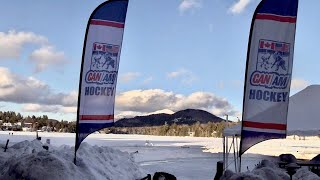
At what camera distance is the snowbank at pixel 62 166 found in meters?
10.5

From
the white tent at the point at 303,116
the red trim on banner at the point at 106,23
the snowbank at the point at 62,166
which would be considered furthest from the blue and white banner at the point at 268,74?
the white tent at the point at 303,116

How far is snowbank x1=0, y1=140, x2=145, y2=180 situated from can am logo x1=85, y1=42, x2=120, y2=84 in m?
2.38

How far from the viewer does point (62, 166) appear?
10859 mm

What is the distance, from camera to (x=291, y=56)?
1066cm

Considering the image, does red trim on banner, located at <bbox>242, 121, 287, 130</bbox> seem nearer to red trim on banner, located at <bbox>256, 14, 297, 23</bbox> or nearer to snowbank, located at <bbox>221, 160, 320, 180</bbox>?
snowbank, located at <bbox>221, 160, 320, 180</bbox>

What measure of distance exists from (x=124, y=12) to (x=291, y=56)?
5138 mm

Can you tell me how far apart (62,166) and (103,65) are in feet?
9.91

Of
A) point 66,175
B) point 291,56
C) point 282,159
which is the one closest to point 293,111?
point 282,159

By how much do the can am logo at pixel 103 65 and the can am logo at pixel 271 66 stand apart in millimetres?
4051

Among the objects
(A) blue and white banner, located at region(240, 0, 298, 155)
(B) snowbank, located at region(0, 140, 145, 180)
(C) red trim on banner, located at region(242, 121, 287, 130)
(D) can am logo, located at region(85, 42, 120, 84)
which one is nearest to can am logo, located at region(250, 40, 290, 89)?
(A) blue and white banner, located at region(240, 0, 298, 155)

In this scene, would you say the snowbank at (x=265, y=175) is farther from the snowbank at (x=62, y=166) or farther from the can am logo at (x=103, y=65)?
the can am logo at (x=103, y=65)

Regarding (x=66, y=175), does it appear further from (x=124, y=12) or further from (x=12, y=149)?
(x=12, y=149)

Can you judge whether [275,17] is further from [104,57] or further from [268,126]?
[104,57]

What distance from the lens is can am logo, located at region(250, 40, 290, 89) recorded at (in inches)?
412
